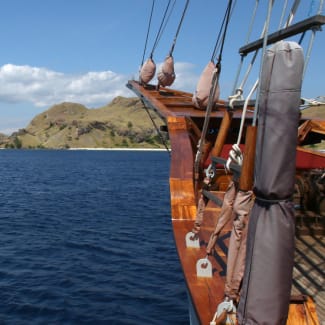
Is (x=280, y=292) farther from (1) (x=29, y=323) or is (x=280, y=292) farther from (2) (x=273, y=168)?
(1) (x=29, y=323)

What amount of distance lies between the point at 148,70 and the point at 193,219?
1089 cm

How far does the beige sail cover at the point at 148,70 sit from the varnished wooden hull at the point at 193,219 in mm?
3879

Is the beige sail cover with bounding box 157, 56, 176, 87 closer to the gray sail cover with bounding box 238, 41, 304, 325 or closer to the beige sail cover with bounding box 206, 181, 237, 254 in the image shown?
the beige sail cover with bounding box 206, 181, 237, 254

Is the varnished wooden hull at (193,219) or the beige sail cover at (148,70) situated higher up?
the beige sail cover at (148,70)

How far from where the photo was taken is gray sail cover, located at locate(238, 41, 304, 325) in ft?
9.32

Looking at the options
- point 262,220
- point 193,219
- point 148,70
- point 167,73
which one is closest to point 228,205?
point 262,220

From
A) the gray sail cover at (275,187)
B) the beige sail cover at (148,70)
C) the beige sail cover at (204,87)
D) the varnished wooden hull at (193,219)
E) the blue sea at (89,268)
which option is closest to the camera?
the gray sail cover at (275,187)

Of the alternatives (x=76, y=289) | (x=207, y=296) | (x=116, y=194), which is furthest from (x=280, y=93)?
(x=116, y=194)

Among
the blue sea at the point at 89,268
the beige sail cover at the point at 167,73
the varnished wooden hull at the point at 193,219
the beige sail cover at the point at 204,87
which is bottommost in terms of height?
the blue sea at the point at 89,268

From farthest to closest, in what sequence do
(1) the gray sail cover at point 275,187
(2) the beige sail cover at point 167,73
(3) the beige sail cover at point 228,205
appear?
(2) the beige sail cover at point 167,73, (3) the beige sail cover at point 228,205, (1) the gray sail cover at point 275,187

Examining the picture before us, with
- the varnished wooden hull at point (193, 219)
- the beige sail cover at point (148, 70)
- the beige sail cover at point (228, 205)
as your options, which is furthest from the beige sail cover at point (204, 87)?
the beige sail cover at point (148, 70)

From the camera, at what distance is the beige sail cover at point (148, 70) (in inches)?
654

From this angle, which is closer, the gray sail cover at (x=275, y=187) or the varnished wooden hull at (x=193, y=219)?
the gray sail cover at (x=275, y=187)

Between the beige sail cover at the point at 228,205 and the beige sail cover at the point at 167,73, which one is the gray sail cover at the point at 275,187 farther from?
→ the beige sail cover at the point at 167,73
